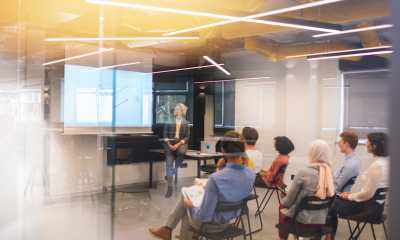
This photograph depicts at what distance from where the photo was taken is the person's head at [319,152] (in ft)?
7.88

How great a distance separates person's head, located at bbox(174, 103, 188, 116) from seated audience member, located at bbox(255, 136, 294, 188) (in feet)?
3.93

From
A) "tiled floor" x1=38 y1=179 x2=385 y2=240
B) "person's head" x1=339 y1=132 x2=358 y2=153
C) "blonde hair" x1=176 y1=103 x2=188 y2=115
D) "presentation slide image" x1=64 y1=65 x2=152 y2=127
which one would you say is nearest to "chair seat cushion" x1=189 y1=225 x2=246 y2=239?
"tiled floor" x1=38 y1=179 x2=385 y2=240

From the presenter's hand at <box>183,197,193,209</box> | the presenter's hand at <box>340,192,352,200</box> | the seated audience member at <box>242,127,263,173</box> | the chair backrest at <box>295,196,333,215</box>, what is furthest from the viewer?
the seated audience member at <box>242,127,263,173</box>

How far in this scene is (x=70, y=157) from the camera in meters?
3.84

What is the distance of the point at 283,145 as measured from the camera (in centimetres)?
273

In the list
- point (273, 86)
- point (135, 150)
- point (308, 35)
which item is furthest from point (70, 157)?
point (308, 35)

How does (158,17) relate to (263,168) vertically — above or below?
above

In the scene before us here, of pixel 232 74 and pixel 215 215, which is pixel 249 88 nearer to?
pixel 232 74

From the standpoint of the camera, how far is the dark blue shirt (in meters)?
2.31

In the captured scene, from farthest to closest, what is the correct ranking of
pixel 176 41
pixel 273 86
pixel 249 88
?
pixel 176 41
pixel 249 88
pixel 273 86

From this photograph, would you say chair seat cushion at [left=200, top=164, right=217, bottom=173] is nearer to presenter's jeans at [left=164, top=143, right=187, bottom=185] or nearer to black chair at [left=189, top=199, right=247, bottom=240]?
presenter's jeans at [left=164, top=143, right=187, bottom=185]

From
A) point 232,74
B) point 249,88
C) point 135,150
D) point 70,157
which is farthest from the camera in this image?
point 135,150

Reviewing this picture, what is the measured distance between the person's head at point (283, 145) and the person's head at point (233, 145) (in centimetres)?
32

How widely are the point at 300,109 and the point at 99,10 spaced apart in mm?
2702
